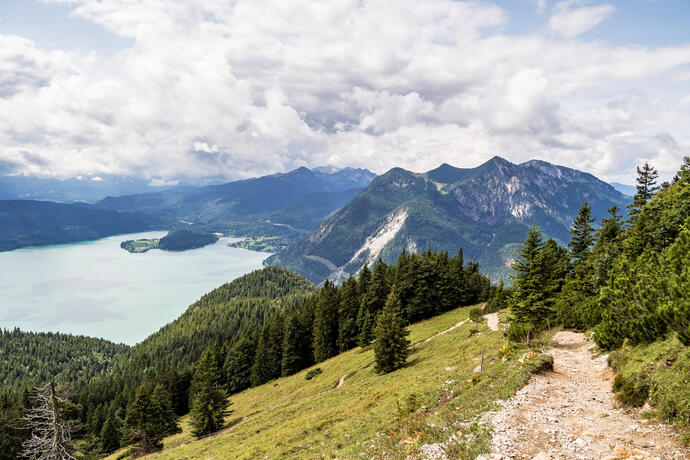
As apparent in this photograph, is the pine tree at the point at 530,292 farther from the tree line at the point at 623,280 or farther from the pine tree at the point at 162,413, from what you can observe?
the pine tree at the point at 162,413

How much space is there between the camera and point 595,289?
36875 mm

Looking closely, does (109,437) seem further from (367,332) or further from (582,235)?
(582,235)

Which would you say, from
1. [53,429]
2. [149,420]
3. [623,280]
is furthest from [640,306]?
[149,420]

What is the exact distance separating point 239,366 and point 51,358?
14253 cm

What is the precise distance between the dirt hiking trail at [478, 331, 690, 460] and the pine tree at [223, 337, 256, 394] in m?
75.4

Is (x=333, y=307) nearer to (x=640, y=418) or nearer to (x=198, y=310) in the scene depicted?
(x=640, y=418)

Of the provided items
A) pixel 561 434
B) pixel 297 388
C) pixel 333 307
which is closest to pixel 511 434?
pixel 561 434

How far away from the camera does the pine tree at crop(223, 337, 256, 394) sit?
7881cm

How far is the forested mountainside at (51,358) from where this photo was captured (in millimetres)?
145875

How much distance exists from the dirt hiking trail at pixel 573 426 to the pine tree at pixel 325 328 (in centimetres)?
5717

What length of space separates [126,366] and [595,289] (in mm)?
157564

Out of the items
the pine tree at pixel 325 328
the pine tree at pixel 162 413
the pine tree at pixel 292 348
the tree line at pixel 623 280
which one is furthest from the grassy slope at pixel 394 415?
the pine tree at pixel 292 348

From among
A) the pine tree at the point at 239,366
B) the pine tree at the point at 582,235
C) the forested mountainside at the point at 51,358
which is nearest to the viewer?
the pine tree at the point at 582,235

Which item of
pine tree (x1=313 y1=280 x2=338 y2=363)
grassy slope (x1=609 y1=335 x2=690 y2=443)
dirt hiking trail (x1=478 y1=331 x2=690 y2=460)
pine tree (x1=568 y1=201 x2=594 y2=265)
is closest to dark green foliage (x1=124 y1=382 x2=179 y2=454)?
pine tree (x1=313 y1=280 x2=338 y2=363)
